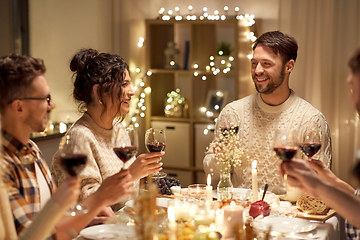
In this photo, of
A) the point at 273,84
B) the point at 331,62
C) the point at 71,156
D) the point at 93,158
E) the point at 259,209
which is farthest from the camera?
the point at 331,62

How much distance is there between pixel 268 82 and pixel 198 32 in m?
1.91

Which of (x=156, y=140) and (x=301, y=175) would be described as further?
(x=156, y=140)

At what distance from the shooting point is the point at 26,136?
4.88ft

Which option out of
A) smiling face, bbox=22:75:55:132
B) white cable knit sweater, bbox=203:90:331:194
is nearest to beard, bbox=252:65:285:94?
white cable knit sweater, bbox=203:90:331:194

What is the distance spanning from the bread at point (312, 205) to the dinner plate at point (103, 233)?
0.88m

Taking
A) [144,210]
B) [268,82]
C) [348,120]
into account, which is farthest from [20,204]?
[348,120]

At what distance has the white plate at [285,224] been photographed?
1.59 meters

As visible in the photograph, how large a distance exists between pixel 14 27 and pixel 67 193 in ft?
9.14

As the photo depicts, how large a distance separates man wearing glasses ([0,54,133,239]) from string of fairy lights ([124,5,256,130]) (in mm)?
2849

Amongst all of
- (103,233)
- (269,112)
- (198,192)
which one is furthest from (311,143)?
(269,112)

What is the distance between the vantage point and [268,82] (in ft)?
8.92

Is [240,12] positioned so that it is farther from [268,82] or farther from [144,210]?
[144,210]

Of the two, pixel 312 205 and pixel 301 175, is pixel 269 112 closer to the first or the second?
pixel 312 205

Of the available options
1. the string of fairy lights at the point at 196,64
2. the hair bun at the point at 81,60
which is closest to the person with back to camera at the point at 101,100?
the hair bun at the point at 81,60
